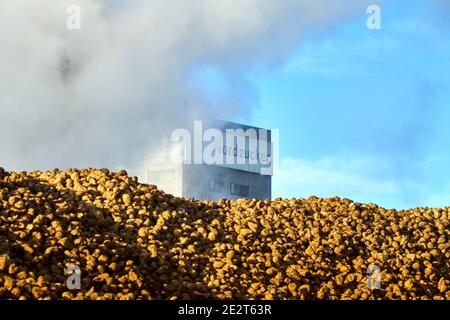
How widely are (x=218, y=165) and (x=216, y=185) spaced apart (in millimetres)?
1274

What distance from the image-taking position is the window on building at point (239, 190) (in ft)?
122

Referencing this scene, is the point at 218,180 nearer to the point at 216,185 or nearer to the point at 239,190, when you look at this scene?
the point at 216,185

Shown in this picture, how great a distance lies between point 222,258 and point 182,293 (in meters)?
1.04

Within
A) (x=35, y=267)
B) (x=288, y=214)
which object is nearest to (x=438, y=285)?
(x=288, y=214)

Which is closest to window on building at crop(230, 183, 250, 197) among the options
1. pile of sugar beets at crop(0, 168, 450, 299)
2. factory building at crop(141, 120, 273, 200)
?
factory building at crop(141, 120, 273, 200)

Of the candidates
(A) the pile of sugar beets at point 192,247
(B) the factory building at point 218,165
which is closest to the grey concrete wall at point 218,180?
(B) the factory building at point 218,165

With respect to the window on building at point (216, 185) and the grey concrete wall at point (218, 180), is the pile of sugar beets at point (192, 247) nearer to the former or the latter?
the grey concrete wall at point (218, 180)

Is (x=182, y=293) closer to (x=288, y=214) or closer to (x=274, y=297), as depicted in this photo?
(x=274, y=297)

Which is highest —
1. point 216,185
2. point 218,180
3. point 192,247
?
point 218,180

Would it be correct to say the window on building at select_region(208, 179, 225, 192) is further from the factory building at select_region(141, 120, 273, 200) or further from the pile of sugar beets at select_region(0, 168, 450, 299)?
the pile of sugar beets at select_region(0, 168, 450, 299)

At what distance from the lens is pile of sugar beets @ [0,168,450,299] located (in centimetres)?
849

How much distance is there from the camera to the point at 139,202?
35.2 ft

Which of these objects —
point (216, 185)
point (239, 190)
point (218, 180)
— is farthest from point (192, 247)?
point (239, 190)

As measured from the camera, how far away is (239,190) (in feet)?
124
